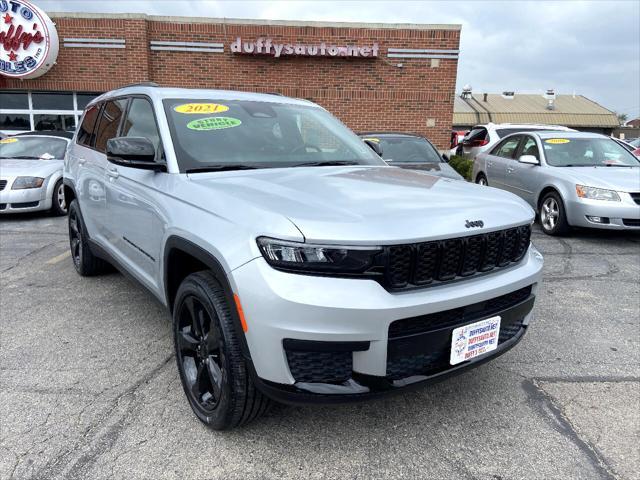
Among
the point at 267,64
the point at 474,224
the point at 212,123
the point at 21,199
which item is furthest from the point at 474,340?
the point at 267,64

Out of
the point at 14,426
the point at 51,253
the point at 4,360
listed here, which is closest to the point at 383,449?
the point at 14,426

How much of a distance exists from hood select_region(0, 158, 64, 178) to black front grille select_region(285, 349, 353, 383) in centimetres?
801

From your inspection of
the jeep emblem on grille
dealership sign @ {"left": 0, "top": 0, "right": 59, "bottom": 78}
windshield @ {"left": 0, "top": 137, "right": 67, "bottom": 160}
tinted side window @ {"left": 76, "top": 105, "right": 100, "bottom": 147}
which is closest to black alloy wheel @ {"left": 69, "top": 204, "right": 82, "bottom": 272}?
tinted side window @ {"left": 76, "top": 105, "right": 100, "bottom": 147}

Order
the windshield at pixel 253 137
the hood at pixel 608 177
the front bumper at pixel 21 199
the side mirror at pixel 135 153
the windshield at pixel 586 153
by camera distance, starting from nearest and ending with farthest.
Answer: the side mirror at pixel 135 153 < the windshield at pixel 253 137 < the hood at pixel 608 177 < the windshield at pixel 586 153 < the front bumper at pixel 21 199

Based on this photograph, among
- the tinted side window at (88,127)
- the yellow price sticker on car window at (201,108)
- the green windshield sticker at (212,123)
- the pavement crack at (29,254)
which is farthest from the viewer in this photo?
the pavement crack at (29,254)

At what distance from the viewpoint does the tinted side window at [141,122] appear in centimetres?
315

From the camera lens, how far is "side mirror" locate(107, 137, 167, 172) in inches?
109

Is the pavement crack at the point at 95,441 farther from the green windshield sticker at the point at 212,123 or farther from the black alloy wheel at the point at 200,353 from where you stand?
the green windshield sticker at the point at 212,123

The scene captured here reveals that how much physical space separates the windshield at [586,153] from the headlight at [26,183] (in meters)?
8.33

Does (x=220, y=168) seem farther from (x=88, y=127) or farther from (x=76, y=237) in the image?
(x=76, y=237)

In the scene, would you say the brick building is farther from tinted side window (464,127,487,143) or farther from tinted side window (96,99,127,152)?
tinted side window (96,99,127,152)

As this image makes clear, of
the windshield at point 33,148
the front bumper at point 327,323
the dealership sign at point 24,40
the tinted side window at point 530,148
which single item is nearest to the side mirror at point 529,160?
the tinted side window at point 530,148

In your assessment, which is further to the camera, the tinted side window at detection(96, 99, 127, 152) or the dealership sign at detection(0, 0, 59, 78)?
the dealership sign at detection(0, 0, 59, 78)

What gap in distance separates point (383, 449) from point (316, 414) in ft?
1.38
